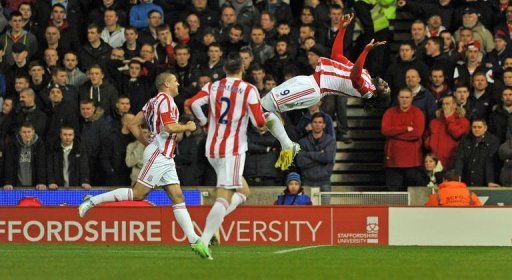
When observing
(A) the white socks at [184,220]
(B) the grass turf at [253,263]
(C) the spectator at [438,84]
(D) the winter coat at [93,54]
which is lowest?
(B) the grass turf at [253,263]

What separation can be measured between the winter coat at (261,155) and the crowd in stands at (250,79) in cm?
2

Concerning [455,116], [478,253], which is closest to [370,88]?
[478,253]

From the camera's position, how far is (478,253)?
54.2 feet

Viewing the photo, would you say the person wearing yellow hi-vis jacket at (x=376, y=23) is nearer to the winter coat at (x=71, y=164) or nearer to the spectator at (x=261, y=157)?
the spectator at (x=261, y=157)

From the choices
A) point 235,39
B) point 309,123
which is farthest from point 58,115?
point 309,123

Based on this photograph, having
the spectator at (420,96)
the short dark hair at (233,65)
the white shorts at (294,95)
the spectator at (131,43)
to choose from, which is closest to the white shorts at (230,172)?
the short dark hair at (233,65)

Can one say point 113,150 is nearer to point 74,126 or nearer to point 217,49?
point 74,126

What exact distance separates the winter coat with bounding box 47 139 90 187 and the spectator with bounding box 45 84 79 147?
265 mm

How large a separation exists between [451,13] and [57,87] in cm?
717

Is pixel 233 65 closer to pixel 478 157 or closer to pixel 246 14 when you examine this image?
pixel 478 157

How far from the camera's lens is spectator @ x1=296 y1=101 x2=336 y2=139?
21375mm

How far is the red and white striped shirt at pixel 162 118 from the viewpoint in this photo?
607 inches

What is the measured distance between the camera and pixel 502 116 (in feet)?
69.3

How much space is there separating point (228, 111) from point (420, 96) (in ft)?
25.2
